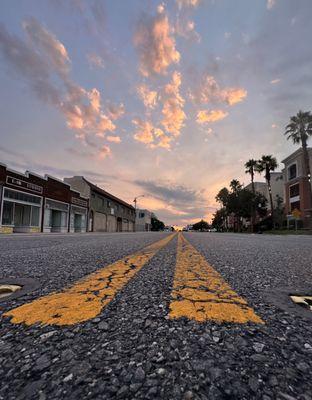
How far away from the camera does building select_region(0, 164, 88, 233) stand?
2170 cm

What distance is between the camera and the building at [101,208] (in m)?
39.7

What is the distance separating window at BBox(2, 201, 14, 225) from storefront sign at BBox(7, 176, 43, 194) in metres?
2.03

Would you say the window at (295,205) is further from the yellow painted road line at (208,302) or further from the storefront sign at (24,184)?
the yellow painted road line at (208,302)

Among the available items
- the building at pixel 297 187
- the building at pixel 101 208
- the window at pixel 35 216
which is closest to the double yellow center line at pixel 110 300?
the window at pixel 35 216

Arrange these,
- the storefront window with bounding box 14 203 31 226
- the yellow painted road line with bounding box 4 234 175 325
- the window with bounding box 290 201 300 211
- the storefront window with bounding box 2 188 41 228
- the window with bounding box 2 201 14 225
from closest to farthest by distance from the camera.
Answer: the yellow painted road line with bounding box 4 234 175 325 < the window with bounding box 2 201 14 225 < the storefront window with bounding box 2 188 41 228 < the storefront window with bounding box 14 203 31 226 < the window with bounding box 290 201 300 211

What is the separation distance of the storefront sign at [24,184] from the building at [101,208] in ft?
42.4

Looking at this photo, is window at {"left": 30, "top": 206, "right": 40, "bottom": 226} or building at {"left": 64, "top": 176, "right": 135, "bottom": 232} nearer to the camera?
window at {"left": 30, "top": 206, "right": 40, "bottom": 226}

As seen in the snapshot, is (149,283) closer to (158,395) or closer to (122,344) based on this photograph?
(122,344)

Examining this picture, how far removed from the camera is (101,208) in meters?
44.9

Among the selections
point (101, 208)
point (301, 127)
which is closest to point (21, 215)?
point (101, 208)

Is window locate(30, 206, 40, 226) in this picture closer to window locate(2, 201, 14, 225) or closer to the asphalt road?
window locate(2, 201, 14, 225)

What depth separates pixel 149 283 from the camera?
2205 millimetres

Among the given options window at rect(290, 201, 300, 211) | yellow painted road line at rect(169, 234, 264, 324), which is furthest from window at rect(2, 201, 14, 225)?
window at rect(290, 201, 300, 211)

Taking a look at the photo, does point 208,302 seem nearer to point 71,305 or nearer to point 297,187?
point 71,305
